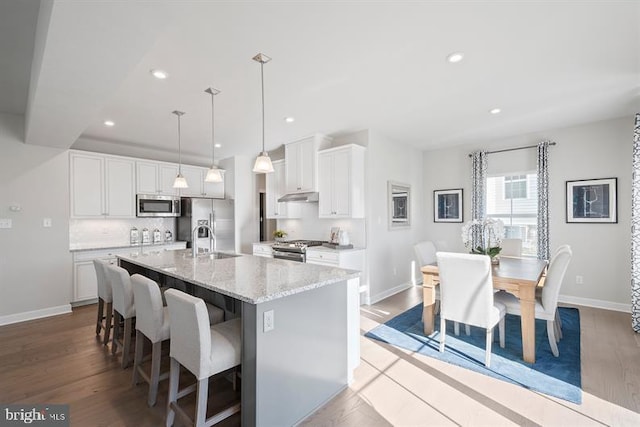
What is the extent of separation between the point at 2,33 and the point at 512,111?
5128 mm

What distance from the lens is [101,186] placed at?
4.76m

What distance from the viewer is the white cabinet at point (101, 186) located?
4523mm

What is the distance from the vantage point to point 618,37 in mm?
2271

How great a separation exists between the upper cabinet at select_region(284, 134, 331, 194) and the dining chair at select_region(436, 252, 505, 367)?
8.42ft

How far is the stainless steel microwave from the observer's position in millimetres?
5156

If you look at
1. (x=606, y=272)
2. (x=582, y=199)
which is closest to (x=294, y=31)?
(x=582, y=199)

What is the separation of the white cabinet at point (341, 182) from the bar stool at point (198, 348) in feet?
9.47

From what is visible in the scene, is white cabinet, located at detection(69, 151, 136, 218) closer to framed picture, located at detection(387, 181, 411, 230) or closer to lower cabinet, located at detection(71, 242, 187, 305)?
lower cabinet, located at detection(71, 242, 187, 305)

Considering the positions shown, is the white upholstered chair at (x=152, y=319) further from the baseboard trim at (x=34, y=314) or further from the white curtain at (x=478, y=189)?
the white curtain at (x=478, y=189)

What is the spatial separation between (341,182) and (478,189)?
2554mm

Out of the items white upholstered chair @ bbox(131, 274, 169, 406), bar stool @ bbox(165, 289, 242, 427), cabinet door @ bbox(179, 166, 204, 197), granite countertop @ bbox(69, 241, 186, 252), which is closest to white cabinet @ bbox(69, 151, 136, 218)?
granite countertop @ bbox(69, 241, 186, 252)

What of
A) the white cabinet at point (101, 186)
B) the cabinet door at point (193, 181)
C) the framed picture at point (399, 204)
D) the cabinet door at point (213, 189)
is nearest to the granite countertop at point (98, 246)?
the white cabinet at point (101, 186)

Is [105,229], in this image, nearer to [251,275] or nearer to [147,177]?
[147,177]

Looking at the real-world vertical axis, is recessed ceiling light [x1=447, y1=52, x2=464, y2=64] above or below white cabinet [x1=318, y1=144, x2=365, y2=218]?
above
